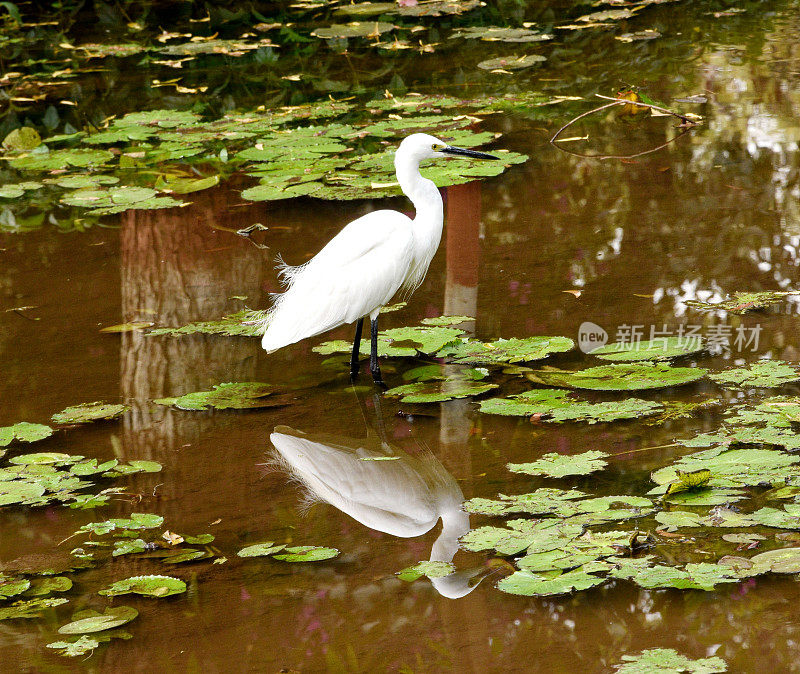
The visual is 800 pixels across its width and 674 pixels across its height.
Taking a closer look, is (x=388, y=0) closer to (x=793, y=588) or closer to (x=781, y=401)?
(x=781, y=401)

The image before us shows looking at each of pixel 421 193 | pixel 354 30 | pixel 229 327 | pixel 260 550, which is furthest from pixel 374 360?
pixel 354 30

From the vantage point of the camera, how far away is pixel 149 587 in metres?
2.98

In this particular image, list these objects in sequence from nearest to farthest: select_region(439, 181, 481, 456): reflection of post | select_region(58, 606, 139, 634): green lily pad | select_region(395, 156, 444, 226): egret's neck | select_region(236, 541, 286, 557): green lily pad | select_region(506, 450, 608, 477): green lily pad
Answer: select_region(58, 606, 139, 634): green lily pad → select_region(236, 541, 286, 557): green lily pad → select_region(506, 450, 608, 477): green lily pad → select_region(439, 181, 481, 456): reflection of post → select_region(395, 156, 444, 226): egret's neck

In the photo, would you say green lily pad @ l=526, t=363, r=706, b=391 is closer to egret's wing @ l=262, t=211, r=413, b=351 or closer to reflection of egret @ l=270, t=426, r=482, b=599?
reflection of egret @ l=270, t=426, r=482, b=599

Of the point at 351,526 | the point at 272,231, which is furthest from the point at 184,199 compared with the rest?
the point at 351,526

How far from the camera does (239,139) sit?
25.9 feet

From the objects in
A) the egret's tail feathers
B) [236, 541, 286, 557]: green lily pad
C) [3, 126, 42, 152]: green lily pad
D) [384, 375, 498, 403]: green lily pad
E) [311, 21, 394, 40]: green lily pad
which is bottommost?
[236, 541, 286, 557]: green lily pad

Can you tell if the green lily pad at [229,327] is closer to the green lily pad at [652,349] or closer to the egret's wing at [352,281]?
the egret's wing at [352,281]

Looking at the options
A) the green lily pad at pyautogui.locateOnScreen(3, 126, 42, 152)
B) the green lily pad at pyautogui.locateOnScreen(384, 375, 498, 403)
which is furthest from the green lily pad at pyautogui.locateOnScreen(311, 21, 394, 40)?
the green lily pad at pyautogui.locateOnScreen(384, 375, 498, 403)

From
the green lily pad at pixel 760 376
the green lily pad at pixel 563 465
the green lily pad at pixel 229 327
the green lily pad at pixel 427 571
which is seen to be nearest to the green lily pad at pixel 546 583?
the green lily pad at pixel 427 571

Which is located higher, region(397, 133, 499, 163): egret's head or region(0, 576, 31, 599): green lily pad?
region(397, 133, 499, 163): egret's head

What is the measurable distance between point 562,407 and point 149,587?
1662 mm

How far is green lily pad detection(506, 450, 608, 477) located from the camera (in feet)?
10.7

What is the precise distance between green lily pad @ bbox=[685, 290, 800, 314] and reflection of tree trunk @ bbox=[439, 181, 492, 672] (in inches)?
42.1
